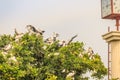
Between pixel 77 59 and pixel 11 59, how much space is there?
16.9 feet

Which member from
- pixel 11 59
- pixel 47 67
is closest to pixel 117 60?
pixel 47 67

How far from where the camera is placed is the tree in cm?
3691

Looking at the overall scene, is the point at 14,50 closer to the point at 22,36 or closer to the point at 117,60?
the point at 22,36

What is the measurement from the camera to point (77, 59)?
124 feet

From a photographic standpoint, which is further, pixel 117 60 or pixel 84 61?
pixel 117 60

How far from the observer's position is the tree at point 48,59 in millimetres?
36906

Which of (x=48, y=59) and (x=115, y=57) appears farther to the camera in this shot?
(x=115, y=57)

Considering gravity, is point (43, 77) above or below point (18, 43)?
below

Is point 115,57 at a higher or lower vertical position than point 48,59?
higher

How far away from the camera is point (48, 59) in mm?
38312

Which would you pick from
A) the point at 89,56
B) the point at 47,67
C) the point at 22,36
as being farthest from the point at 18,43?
the point at 89,56

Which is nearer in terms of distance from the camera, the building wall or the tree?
the tree

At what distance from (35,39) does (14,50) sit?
196cm

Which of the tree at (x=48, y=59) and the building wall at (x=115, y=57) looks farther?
the building wall at (x=115, y=57)
